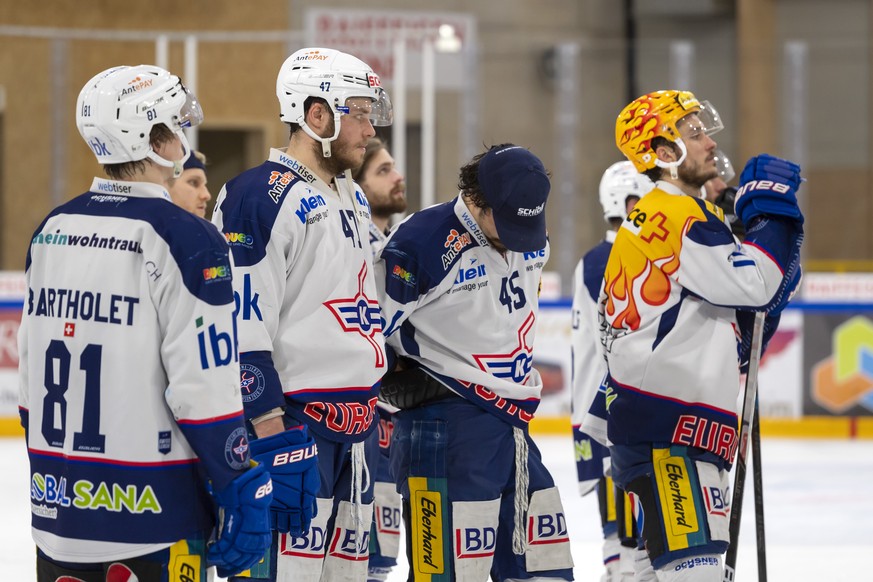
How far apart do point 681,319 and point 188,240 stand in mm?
1309


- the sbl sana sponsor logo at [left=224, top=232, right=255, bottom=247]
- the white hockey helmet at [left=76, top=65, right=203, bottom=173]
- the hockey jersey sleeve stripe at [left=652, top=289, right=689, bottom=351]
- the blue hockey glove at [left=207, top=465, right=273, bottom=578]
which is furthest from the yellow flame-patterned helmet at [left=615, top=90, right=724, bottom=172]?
the blue hockey glove at [left=207, top=465, right=273, bottom=578]

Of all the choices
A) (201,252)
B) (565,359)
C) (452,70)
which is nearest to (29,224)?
(452,70)

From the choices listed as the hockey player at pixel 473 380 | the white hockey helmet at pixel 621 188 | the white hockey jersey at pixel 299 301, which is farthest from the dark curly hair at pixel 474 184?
the white hockey helmet at pixel 621 188

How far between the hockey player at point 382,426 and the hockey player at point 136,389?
1600 millimetres

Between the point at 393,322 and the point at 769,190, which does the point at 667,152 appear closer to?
the point at 769,190

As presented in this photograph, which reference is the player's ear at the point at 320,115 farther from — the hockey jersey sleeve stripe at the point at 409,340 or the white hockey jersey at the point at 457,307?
the hockey jersey sleeve stripe at the point at 409,340

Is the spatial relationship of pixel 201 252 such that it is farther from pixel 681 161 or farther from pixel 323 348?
pixel 681 161

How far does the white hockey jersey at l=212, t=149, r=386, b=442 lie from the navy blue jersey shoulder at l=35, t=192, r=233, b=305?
38cm

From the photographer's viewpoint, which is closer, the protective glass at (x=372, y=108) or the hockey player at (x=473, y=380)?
the protective glass at (x=372, y=108)

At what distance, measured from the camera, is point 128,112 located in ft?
6.63

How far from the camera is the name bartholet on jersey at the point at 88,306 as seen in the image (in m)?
1.95

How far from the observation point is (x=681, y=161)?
2.92 m

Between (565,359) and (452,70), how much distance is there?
2.24m

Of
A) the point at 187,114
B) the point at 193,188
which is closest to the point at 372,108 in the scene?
the point at 187,114
